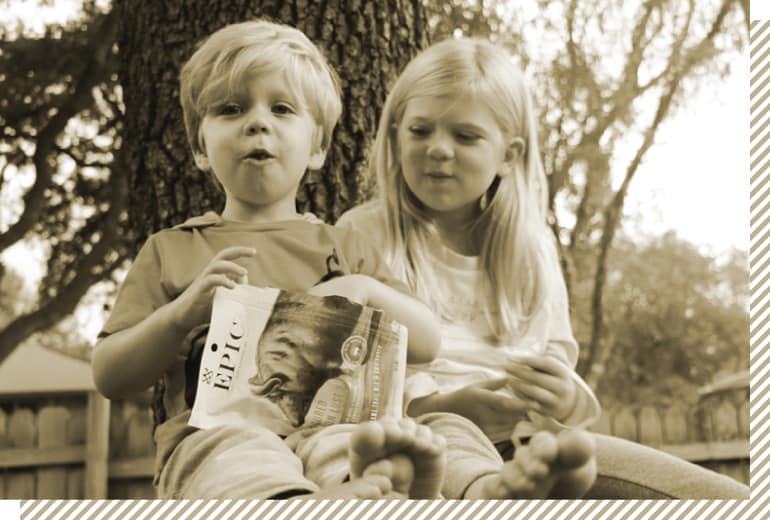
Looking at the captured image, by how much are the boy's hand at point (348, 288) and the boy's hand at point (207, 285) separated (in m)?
0.11

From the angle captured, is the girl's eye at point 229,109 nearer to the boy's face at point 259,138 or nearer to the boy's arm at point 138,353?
the boy's face at point 259,138

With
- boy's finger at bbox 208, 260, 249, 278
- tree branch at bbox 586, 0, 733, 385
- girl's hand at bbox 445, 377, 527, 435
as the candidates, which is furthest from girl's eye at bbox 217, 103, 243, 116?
tree branch at bbox 586, 0, 733, 385

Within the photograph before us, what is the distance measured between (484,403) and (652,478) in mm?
233

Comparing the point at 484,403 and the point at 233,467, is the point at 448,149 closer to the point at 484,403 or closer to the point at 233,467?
the point at 484,403

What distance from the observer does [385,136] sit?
1387 mm

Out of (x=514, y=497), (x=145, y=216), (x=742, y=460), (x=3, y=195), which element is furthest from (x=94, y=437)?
(x=514, y=497)

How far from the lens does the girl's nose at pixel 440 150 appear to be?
1.31 meters

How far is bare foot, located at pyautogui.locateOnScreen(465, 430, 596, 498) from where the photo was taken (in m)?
0.84

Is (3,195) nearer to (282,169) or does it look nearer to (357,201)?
(357,201)

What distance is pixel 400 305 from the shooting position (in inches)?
46.4

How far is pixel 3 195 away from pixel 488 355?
4032mm

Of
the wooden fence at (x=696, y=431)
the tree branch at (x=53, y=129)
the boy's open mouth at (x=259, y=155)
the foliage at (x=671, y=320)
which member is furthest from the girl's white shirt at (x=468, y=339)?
the foliage at (x=671, y=320)

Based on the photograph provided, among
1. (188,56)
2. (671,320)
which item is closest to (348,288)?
(188,56)

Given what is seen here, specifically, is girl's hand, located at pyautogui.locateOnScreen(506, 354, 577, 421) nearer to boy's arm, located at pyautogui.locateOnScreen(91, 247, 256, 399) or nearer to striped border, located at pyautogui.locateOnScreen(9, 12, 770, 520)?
striped border, located at pyautogui.locateOnScreen(9, 12, 770, 520)
